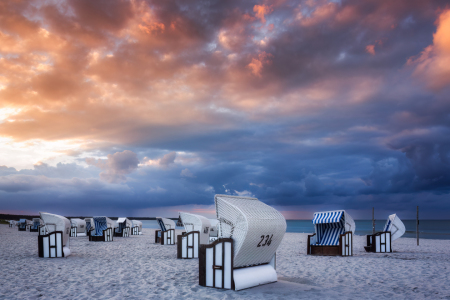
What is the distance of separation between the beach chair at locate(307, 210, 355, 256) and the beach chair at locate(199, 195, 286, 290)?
851 cm

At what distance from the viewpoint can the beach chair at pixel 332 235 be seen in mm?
16281

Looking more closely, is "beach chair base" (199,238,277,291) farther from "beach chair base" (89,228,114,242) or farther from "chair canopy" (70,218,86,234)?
"chair canopy" (70,218,86,234)

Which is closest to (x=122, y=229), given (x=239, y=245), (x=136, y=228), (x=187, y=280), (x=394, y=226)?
(x=136, y=228)

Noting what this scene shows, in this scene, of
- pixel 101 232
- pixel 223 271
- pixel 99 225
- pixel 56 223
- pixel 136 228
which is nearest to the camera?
pixel 223 271

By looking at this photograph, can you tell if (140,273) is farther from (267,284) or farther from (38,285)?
(267,284)

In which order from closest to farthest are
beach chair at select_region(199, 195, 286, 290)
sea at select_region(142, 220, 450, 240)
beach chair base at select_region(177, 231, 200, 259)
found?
beach chair at select_region(199, 195, 286, 290) → beach chair base at select_region(177, 231, 200, 259) → sea at select_region(142, 220, 450, 240)

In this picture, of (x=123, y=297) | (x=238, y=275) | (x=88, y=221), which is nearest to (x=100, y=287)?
(x=123, y=297)

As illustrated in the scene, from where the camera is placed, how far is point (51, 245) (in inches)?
567

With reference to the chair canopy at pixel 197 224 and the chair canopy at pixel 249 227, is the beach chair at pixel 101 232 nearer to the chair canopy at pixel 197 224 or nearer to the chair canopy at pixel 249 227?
the chair canopy at pixel 197 224

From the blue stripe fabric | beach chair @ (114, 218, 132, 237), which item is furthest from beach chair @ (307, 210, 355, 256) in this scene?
beach chair @ (114, 218, 132, 237)

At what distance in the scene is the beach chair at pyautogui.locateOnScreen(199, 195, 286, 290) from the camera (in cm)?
796

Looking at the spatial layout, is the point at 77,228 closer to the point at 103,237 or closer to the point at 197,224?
the point at 103,237

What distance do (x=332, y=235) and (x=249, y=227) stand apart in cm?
1079

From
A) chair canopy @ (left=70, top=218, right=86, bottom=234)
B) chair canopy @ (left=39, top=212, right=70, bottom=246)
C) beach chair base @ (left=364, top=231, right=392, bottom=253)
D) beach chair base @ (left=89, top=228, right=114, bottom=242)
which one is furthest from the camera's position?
chair canopy @ (left=70, top=218, right=86, bottom=234)
